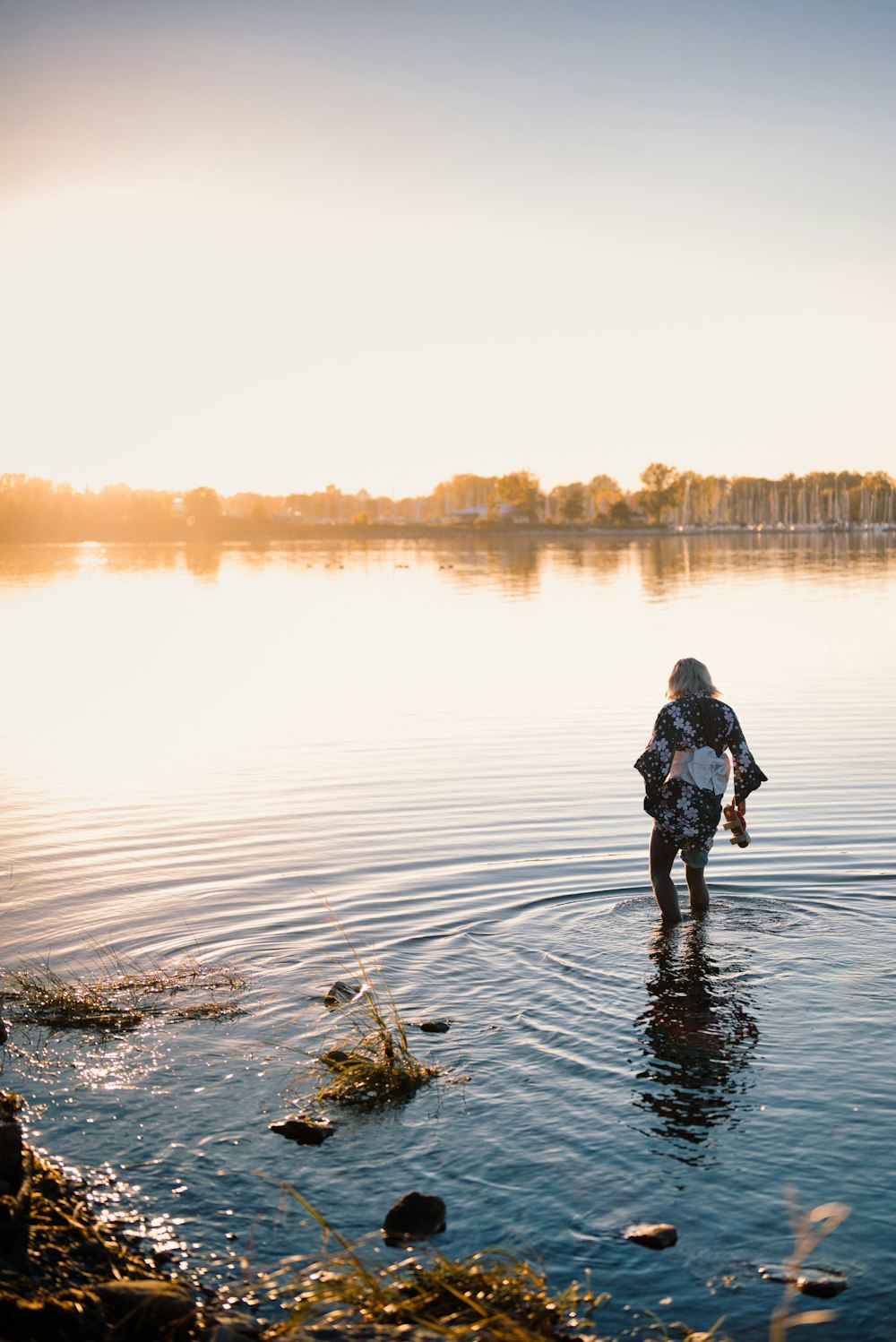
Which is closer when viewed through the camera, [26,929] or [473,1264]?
[473,1264]

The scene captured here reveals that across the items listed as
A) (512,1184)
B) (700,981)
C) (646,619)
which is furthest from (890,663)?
(512,1184)

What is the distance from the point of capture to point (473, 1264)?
5.43 meters

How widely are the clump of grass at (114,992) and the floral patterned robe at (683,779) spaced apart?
3690mm

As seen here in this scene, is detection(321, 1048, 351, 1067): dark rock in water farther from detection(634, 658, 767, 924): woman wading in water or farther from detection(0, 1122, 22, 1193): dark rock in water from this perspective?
detection(634, 658, 767, 924): woman wading in water

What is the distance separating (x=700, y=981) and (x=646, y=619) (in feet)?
126

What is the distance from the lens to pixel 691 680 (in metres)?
10.4

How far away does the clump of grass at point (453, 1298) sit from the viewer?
16.3 ft

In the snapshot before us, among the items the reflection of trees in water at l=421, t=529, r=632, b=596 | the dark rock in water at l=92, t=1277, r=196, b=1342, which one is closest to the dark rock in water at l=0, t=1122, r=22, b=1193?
the dark rock in water at l=92, t=1277, r=196, b=1342

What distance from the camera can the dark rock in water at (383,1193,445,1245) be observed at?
5.90 metres

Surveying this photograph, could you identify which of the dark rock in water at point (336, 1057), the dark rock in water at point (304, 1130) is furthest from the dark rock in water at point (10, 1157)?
the dark rock in water at point (336, 1057)

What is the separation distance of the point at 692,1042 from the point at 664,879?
2.62 m

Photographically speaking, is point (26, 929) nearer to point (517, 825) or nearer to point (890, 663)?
point (517, 825)

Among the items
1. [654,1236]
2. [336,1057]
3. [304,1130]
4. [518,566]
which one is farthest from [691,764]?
[518,566]

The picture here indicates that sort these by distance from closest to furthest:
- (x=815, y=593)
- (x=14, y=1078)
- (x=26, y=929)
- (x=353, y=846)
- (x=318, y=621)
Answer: (x=14, y=1078) < (x=26, y=929) < (x=353, y=846) < (x=318, y=621) < (x=815, y=593)
